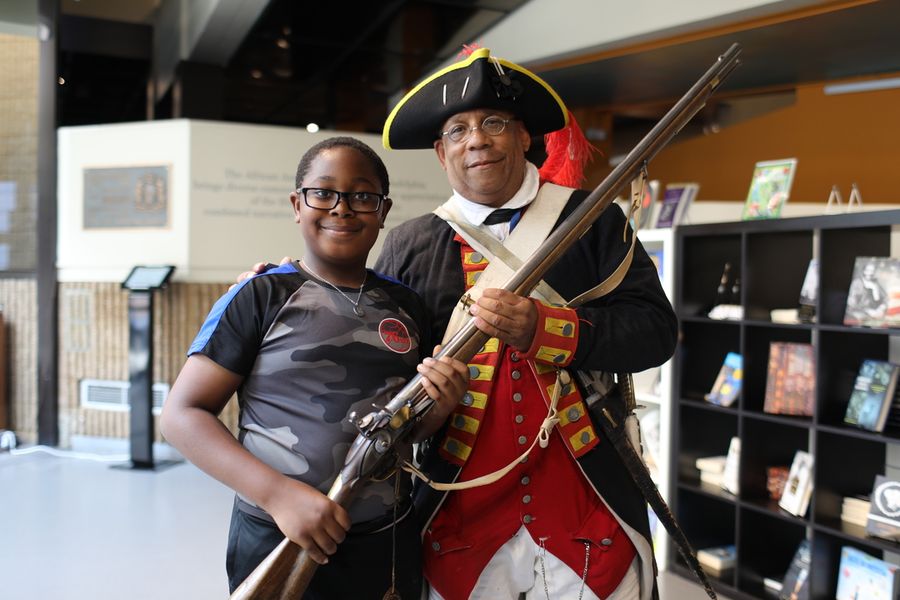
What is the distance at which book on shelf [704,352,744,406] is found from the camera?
11.3 ft

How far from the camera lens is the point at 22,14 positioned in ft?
20.1

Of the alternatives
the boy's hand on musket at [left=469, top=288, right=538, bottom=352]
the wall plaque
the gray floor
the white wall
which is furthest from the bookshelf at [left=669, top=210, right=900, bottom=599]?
the wall plaque

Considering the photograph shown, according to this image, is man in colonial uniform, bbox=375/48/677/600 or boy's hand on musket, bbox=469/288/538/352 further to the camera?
man in colonial uniform, bbox=375/48/677/600

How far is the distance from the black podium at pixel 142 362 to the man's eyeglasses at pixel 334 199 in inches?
180

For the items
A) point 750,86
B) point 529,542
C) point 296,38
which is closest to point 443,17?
point 296,38

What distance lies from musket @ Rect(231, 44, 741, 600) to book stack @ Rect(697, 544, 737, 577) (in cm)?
259

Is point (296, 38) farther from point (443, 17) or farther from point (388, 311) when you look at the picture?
point (388, 311)

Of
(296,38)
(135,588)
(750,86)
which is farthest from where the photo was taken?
(296,38)

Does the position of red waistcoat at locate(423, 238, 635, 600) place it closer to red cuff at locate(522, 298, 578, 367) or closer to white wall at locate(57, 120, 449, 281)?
red cuff at locate(522, 298, 578, 367)

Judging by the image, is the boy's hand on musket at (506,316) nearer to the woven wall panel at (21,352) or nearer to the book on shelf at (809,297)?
the book on shelf at (809,297)

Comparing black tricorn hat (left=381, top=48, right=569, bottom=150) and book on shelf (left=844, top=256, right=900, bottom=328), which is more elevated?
black tricorn hat (left=381, top=48, right=569, bottom=150)

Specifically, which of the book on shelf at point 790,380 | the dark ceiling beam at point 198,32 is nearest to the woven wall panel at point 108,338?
the dark ceiling beam at point 198,32

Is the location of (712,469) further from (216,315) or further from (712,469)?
(216,315)

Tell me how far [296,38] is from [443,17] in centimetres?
152
